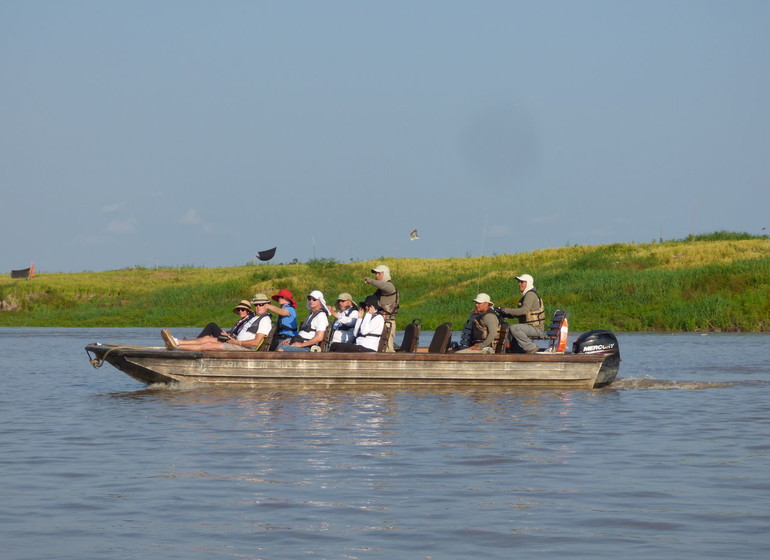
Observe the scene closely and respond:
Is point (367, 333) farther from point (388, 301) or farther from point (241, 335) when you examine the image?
point (241, 335)

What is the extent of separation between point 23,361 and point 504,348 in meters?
12.7

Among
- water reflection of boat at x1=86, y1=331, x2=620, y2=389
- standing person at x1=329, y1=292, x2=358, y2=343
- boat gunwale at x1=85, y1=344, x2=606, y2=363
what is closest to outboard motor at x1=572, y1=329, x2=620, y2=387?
water reflection of boat at x1=86, y1=331, x2=620, y2=389

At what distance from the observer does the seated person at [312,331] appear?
16.7m

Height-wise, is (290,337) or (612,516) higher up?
(290,337)

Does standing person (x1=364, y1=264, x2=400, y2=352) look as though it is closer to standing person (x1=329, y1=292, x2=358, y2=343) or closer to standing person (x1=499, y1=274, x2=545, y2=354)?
standing person (x1=329, y1=292, x2=358, y2=343)

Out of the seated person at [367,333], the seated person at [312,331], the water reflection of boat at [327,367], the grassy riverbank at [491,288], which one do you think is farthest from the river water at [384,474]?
the grassy riverbank at [491,288]

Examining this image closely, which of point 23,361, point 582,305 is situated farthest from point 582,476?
point 582,305

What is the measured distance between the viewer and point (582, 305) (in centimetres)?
3947

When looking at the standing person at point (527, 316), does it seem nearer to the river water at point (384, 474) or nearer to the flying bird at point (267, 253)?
the river water at point (384, 474)

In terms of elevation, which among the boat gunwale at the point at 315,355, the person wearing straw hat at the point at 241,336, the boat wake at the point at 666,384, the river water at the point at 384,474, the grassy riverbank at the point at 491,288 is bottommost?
the river water at the point at 384,474

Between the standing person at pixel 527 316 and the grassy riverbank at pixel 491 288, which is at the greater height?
the grassy riverbank at pixel 491 288

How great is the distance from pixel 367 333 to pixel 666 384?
5302 mm

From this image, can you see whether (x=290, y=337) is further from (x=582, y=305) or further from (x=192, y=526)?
(x=582, y=305)

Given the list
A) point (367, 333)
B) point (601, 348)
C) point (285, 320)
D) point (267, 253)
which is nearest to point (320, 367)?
point (367, 333)
